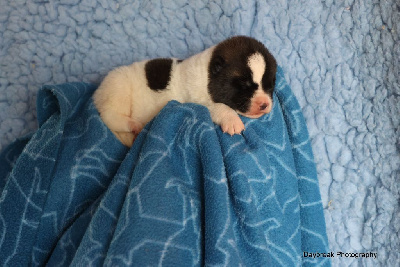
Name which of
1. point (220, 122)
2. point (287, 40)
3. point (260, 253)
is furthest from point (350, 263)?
point (287, 40)

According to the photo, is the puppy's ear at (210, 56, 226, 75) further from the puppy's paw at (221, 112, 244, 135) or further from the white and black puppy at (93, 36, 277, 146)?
the puppy's paw at (221, 112, 244, 135)

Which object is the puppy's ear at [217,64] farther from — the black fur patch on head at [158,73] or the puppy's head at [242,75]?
the black fur patch on head at [158,73]

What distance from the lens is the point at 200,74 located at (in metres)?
1.47

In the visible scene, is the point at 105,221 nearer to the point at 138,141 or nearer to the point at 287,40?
the point at 138,141

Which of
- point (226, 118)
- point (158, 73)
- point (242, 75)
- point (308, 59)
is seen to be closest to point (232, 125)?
point (226, 118)

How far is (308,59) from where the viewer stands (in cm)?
162

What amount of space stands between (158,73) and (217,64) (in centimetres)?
23

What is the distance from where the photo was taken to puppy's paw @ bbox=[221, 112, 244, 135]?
125 centimetres

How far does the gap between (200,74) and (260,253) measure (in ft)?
2.23

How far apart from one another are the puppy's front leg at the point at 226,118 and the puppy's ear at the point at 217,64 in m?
0.13

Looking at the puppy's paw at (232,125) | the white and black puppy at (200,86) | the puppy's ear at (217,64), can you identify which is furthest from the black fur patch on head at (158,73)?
the puppy's paw at (232,125)

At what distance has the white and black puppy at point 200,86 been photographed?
4.53 ft

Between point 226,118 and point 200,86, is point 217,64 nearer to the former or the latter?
point 200,86

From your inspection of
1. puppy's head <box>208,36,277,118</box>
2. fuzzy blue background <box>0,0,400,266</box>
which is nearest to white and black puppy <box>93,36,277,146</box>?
puppy's head <box>208,36,277,118</box>
